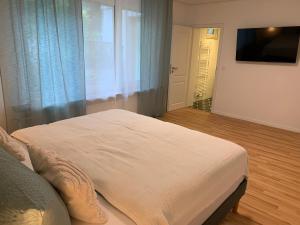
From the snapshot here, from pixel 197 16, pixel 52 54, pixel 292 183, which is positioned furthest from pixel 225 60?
pixel 52 54

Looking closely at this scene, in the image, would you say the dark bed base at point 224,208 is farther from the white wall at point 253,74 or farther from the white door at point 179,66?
the white door at point 179,66

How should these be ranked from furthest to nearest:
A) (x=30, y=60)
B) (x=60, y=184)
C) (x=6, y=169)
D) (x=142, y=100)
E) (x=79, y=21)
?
(x=142, y=100) → (x=79, y=21) → (x=30, y=60) → (x=60, y=184) → (x=6, y=169)

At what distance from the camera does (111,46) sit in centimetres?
379

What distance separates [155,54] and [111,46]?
1.02 m

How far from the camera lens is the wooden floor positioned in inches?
82.0

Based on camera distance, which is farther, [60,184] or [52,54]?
[52,54]

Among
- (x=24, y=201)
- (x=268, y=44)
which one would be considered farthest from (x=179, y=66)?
(x=24, y=201)

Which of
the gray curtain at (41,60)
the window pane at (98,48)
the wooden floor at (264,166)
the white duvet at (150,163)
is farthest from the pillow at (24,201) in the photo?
the window pane at (98,48)

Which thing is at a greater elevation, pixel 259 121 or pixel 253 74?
pixel 253 74

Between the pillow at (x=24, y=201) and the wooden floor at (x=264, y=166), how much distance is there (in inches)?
67.1

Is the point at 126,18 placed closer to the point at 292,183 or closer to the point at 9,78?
the point at 9,78

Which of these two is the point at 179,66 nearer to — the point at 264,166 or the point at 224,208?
the point at 264,166

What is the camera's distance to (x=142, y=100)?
4.48 metres

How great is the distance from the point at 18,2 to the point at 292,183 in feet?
12.6
